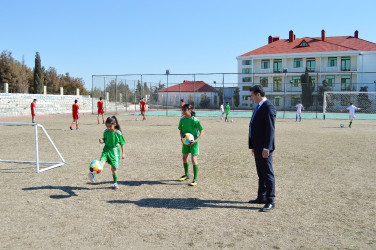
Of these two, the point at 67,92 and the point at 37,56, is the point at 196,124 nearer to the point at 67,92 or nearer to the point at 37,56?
the point at 37,56

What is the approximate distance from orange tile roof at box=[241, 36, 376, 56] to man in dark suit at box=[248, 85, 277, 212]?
48377 mm

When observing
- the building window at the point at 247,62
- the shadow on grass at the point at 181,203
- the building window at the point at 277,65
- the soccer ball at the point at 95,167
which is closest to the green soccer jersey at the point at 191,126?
the shadow on grass at the point at 181,203

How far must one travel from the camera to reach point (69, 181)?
693cm

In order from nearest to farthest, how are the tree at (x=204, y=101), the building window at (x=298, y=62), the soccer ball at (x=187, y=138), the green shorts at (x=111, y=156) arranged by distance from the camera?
the green shorts at (x=111, y=156) → the soccer ball at (x=187, y=138) → the tree at (x=204, y=101) → the building window at (x=298, y=62)

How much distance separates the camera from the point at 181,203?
551cm

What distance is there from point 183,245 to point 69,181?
12.8 feet

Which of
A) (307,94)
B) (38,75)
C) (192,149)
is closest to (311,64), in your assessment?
(307,94)

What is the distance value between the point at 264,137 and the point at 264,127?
159mm

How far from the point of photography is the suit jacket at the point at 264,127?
509cm

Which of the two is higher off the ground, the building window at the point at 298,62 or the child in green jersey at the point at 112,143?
the building window at the point at 298,62

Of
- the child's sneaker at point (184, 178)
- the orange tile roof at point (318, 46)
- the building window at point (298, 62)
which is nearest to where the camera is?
the child's sneaker at point (184, 178)

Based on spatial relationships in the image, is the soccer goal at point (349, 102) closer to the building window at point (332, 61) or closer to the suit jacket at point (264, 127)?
the building window at point (332, 61)

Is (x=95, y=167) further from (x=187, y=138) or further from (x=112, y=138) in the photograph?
(x=187, y=138)

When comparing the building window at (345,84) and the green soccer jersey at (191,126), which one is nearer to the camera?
the green soccer jersey at (191,126)
